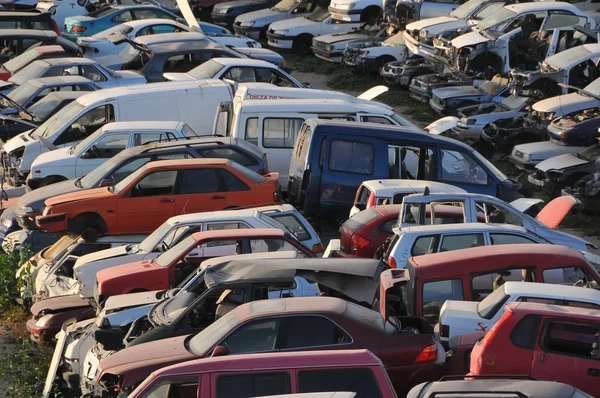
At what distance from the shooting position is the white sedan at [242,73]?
21.8 metres

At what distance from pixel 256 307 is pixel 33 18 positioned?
1866cm

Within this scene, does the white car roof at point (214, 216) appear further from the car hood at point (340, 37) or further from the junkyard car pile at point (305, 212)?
the car hood at point (340, 37)

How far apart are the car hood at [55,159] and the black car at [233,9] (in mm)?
16718

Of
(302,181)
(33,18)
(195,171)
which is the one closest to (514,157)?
(302,181)

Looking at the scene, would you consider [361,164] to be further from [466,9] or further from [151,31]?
[151,31]

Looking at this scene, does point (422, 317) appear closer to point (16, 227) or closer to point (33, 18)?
point (16, 227)

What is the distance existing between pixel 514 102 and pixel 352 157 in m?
6.71

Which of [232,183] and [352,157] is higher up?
[352,157]

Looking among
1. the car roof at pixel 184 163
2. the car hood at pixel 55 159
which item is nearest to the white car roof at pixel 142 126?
the car hood at pixel 55 159

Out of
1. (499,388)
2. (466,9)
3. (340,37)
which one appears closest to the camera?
(499,388)

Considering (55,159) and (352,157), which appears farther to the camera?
(55,159)

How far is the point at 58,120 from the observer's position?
18703 mm

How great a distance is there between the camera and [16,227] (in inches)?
635

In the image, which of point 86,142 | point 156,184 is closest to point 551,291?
point 156,184
